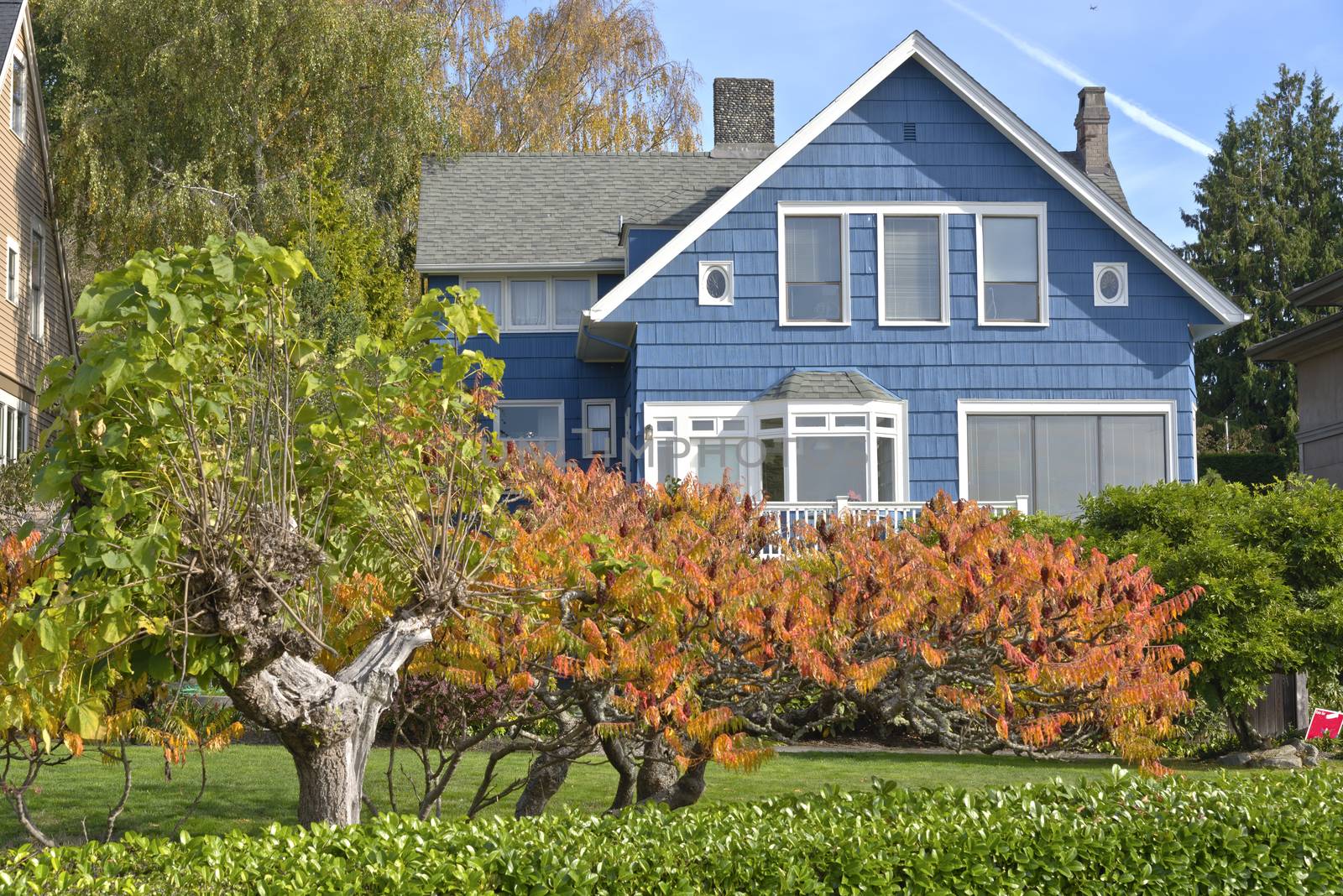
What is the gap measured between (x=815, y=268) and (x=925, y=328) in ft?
6.06

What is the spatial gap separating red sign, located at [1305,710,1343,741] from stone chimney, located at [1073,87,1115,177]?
14866mm

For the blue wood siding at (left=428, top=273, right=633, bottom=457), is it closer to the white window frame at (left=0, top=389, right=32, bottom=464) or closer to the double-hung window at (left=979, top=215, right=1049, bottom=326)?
the double-hung window at (left=979, top=215, right=1049, bottom=326)

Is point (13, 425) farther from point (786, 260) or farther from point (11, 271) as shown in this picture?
point (786, 260)

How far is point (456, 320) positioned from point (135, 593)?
168 centimetres

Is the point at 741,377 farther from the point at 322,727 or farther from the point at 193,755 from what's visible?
the point at 322,727

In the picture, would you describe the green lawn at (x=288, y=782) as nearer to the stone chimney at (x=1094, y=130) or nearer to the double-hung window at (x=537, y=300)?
the double-hung window at (x=537, y=300)

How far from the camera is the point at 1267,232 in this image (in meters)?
45.8

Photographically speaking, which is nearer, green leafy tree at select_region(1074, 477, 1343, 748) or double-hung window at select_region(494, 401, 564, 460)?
green leafy tree at select_region(1074, 477, 1343, 748)

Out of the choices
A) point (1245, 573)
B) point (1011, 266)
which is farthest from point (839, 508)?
point (1245, 573)

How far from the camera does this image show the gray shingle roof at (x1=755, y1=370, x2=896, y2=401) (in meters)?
19.2

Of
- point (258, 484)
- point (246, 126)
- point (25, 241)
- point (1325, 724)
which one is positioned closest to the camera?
point (258, 484)

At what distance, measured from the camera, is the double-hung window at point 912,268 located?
20016mm

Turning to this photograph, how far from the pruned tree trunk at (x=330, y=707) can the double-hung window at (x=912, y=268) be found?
14862 mm

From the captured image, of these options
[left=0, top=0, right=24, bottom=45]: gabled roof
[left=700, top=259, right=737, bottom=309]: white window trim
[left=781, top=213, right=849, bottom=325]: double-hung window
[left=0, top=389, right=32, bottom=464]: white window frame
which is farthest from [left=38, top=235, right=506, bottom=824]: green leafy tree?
[left=0, top=0, right=24, bottom=45]: gabled roof
